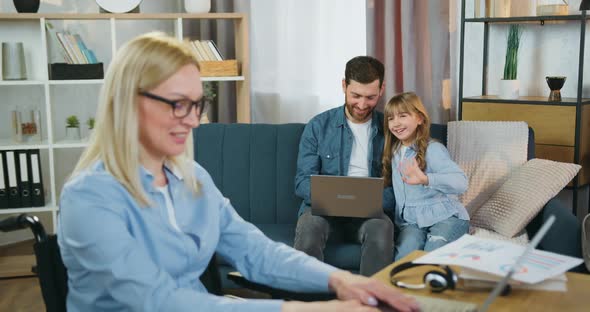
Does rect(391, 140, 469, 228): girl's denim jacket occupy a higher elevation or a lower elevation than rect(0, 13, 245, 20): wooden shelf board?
lower

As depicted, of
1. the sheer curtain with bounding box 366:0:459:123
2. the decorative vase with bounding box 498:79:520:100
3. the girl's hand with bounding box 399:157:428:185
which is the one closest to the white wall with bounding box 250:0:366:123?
the sheer curtain with bounding box 366:0:459:123

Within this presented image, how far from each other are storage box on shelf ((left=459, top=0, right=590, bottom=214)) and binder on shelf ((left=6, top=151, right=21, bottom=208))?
88.8 inches

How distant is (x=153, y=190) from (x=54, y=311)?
1.11ft

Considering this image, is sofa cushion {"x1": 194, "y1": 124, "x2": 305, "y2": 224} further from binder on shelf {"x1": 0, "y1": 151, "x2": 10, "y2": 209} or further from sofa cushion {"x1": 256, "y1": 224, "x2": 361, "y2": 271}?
binder on shelf {"x1": 0, "y1": 151, "x2": 10, "y2": 209}

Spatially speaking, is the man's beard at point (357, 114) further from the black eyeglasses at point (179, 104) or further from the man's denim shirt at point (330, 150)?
the black eyeglasses at point (179, 104)

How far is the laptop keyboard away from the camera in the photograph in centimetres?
149

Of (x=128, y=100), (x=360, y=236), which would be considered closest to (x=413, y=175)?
(x=360, y=236)

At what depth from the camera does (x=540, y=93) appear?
3822 millimetres

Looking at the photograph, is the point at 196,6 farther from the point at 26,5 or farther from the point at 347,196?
the point at 347,196

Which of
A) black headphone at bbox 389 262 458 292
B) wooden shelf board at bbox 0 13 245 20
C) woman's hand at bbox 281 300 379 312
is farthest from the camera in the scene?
wooden shelf board at bbox 0 13 245 20

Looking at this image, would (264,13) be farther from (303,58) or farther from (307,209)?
(307,209)

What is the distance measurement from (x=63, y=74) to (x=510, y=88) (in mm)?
2253

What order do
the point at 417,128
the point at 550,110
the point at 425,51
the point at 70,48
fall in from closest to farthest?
the point at 417,128 < the point at 550,110 < the point at 425,51 < the point at 70,48

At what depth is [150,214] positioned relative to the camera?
5.00 ft
